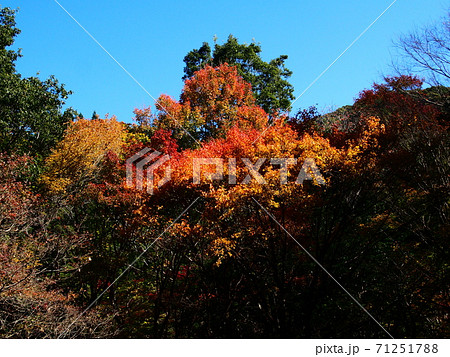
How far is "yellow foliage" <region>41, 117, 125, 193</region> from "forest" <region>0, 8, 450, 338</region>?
1.30ft

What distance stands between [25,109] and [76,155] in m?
3.15

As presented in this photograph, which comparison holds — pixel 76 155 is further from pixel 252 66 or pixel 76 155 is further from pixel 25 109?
pixel 252 66

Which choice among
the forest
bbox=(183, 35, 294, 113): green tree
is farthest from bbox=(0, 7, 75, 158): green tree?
bbox=(183, 35, 294, 113): green tree

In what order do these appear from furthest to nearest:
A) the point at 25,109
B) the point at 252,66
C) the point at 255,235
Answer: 1. the point at 252,66
2. the point at 25,109
3. the point at 255,235

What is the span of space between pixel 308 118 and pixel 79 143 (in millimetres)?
11107

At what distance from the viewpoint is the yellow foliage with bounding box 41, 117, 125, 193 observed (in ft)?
58.8

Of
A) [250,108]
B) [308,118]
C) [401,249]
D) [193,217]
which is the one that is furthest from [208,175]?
[250,108]

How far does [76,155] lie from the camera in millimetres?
18844

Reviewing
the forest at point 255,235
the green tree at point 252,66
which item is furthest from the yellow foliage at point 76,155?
the green tree at point 252,66

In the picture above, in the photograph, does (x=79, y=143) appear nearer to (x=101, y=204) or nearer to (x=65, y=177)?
(x=65, y=177)

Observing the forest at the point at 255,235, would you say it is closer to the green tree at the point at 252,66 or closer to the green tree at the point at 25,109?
the green tree at the point at 25,109

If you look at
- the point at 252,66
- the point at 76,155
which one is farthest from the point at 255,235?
the point at 252,66

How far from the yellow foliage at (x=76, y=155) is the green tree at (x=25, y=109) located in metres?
0.66

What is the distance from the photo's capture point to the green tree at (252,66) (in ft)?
98.1
